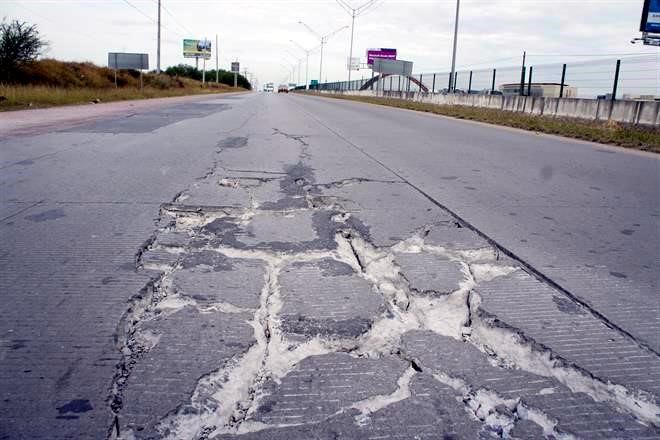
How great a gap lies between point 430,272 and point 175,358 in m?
1.74

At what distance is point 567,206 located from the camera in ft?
17.4

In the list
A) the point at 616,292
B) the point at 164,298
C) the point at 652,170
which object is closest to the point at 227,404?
the point at 164,298

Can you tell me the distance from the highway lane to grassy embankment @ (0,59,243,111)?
15.5 meters

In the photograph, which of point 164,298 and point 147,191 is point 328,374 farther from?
point 147,191

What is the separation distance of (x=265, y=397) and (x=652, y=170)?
8531 mm

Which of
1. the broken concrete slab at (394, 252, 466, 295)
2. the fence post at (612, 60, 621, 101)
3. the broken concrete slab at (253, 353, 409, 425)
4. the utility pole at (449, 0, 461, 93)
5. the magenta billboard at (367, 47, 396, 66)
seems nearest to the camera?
the broken concrete slab at (253, 353, 409, 425)

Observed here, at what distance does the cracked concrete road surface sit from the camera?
1.87 meters

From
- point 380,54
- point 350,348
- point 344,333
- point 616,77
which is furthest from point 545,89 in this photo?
point 380,54

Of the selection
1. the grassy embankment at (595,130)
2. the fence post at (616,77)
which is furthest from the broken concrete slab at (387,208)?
the fence post at (616,77)

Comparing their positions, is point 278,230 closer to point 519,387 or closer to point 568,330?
point 568,330

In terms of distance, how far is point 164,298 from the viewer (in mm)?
2758

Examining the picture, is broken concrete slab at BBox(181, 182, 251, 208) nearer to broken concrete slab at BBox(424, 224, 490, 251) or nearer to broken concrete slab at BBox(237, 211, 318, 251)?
broken concrete slab at BBox(237, 211, 318, 251)

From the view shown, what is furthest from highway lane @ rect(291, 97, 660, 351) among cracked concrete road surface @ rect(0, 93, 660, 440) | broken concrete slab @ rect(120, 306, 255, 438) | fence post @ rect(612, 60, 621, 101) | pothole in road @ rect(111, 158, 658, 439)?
fence post @ rect(612, 60, 621, 101)

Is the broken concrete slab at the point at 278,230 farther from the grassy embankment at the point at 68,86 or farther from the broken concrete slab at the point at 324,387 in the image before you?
the grassy embankment at the point at 68,86
